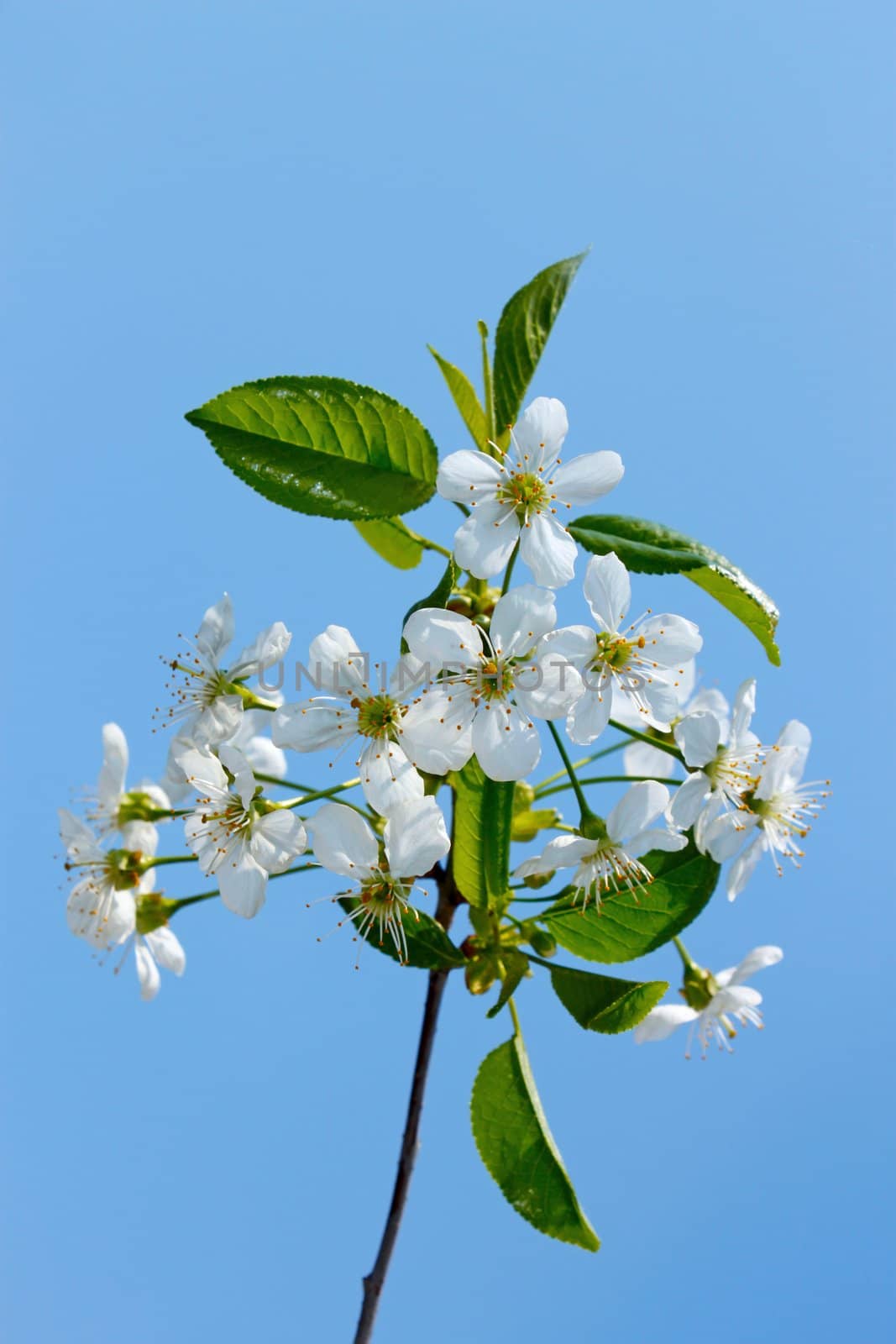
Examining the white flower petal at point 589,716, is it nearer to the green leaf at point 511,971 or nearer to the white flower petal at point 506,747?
the white flower petal at point 506,747

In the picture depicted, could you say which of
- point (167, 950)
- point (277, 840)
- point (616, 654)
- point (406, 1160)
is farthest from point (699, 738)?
point (167, 950)

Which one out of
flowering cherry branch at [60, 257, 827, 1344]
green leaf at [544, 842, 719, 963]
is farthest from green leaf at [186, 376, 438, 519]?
green leaf at [544, 842, 719, 963]

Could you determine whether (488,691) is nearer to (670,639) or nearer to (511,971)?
(670,639)

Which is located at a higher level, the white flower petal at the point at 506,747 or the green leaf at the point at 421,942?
the white flower petal at the point at 506,747

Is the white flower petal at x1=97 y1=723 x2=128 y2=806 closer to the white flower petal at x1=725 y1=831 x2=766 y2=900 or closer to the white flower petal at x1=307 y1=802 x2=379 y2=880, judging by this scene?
the white flower petal at x1=307 y1=802 x2=379 y2=880

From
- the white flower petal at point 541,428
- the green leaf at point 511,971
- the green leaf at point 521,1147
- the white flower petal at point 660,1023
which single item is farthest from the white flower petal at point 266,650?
the white flower petal at point 660,1023
